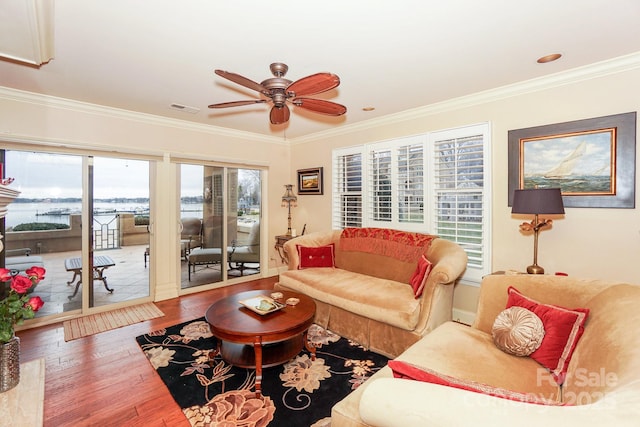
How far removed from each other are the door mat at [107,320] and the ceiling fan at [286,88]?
2.82 metres

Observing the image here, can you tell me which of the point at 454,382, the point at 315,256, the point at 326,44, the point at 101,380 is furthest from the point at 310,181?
the point at 454,382

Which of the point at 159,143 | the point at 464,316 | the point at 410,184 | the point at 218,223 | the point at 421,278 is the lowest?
the point at 464,316

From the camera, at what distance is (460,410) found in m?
0.87

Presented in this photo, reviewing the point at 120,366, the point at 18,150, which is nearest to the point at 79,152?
the point at 18,150

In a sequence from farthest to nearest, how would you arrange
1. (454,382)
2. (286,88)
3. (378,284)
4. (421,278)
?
(378,284) < (421,278) < (286,88) < (454,382)

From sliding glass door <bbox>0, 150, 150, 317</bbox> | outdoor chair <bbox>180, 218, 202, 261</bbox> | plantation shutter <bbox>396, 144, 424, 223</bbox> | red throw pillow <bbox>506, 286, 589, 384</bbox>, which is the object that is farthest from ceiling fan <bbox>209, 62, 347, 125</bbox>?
outdoor chair <bbox>180, 218, 202, 261</bbox>

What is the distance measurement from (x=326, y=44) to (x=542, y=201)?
2.19 meters

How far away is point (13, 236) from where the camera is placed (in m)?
3.32

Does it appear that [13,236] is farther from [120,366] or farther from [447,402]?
[447,402]

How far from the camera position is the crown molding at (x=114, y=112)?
3.14 metres

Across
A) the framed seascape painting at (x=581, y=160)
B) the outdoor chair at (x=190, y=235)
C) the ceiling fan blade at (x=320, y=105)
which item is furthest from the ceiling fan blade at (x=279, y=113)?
the outdoor chair at (x=190, y=235)

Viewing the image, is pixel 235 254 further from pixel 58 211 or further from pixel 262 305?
pixel 262 305

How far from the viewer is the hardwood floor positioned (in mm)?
Answer: 1953

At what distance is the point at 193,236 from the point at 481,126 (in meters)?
4.31
